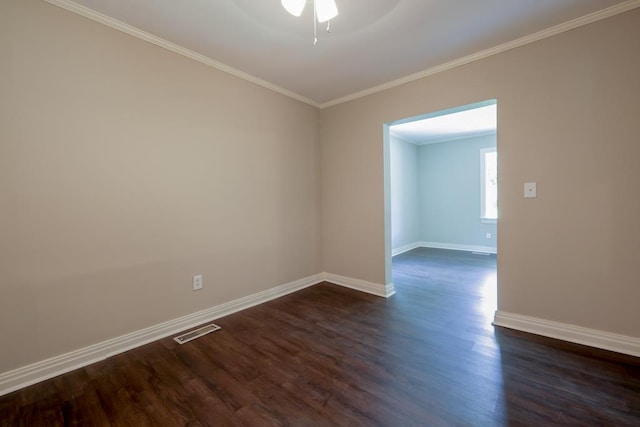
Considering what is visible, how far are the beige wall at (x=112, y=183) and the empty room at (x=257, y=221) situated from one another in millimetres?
13

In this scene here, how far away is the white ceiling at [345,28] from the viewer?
1.86 meters

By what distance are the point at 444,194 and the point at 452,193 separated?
6.9 inches

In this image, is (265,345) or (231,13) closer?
(231,13)

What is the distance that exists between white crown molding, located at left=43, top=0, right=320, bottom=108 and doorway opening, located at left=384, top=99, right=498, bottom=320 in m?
2.64

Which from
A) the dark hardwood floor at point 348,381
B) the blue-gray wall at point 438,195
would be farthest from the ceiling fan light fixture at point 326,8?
the blue-gray wall at point 438,195

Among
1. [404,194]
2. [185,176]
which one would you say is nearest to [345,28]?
[185,176]

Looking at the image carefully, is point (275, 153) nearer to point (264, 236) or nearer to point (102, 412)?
point (264, 236)

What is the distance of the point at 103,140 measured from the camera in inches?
77.8

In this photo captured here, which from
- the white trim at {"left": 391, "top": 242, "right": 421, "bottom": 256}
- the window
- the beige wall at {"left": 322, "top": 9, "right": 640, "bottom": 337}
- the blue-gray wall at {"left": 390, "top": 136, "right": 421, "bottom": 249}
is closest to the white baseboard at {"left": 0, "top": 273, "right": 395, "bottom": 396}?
the beige wall at {"left": 322, "top": 9, "right": 640, "bottom": 337}

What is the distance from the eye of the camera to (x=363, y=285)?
11.2 ft

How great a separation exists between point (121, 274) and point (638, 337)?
3859 millimetres

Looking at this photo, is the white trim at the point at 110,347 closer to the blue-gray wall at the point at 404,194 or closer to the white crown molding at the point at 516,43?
the white crown molding at the point at 516,43

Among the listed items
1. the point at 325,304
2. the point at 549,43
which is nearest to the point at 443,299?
the point at 325,304

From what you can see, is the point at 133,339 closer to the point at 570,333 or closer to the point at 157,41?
the point at 157,41
